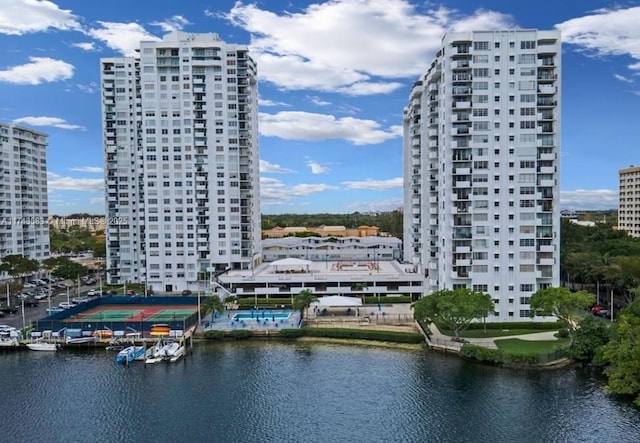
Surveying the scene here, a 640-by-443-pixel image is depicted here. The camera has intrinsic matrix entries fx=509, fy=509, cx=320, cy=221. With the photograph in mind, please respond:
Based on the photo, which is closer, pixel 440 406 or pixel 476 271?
pixel 440 406

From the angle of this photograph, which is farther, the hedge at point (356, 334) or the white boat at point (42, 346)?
the hedge at point (356, 334)

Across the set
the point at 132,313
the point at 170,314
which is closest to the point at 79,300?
the point at 132,313

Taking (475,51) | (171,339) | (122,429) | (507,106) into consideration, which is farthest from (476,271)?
(122,429)

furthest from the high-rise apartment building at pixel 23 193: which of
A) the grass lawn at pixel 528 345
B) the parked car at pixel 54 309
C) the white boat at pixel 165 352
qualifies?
the grass lawn at pixel 528 345

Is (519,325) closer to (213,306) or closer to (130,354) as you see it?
(213,306)

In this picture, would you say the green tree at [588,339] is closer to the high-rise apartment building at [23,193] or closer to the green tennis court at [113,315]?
the green tennis court at [113,315]

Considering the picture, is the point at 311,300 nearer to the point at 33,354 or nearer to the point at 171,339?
the point at 171,339

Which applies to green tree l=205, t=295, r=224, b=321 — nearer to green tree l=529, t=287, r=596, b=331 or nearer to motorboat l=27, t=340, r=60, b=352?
motorboat l=27, t=340, r=60, b=352

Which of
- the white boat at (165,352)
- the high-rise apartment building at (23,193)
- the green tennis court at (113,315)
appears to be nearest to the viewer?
the white boat at (165,352)
